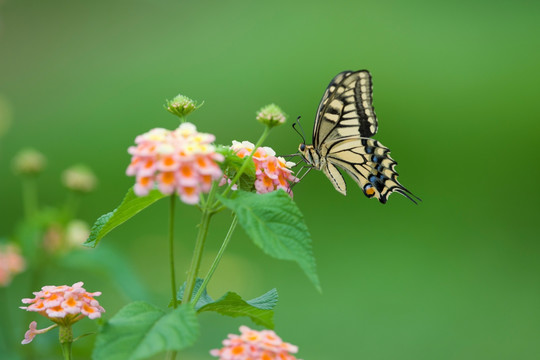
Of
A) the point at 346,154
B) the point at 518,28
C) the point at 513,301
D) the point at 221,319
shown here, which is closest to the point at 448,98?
the point at 518,28

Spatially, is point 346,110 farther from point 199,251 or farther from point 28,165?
point 28,165

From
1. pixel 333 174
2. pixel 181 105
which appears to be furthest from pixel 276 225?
pixel 333 174

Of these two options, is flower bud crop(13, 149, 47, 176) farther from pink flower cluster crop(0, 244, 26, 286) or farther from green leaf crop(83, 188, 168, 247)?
green leaf crop(83, 188, 168, 247)

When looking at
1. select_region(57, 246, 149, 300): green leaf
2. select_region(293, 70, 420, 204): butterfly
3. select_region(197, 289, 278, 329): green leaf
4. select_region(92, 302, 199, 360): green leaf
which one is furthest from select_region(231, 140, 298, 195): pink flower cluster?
select_region(57, 246, 149, 300): green leaf

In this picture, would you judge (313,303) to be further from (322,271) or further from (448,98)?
(448,98)

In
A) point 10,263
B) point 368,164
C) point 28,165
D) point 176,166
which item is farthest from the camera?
point 28,165

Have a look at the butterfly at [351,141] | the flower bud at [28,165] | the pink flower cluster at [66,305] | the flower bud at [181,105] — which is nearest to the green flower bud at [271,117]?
the flower bud at [181,105]
